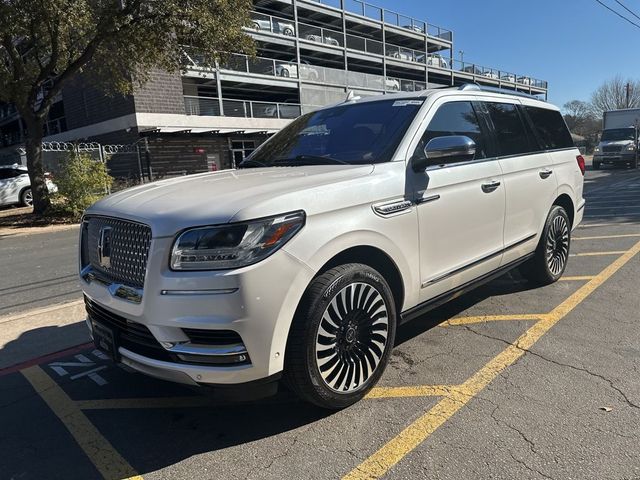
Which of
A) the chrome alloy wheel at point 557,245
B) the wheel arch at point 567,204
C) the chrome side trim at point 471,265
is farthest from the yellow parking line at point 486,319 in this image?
the wheel arch at point 567,204

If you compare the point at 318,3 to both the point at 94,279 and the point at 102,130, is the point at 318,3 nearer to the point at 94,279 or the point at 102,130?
the point at 102,130

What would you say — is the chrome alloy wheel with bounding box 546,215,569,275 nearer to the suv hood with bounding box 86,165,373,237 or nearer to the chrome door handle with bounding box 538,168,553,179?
the chrome door handle with bounding box 538,168,553,179

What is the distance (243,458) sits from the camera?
8.47 feet

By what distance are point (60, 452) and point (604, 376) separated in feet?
10.9

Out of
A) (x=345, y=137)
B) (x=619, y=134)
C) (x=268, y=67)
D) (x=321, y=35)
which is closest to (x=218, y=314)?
(x=345, y=137)

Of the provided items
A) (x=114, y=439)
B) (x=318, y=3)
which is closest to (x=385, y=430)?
(x=114, y=439)

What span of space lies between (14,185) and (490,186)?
19380 mm

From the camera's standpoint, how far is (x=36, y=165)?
51.6 ft

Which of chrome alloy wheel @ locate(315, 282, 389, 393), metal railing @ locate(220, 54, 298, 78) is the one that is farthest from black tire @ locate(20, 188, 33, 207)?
chrome alloy wheel @ locate(315, 282, 389, 393)

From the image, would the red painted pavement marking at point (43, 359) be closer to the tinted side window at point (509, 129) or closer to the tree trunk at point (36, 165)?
the tinted side window at point (509, 129)

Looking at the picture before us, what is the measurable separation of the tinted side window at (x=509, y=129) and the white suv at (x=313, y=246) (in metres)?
0.03

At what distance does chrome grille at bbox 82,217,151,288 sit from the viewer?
8.59 ft

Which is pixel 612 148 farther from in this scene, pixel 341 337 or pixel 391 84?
pixel 341 337

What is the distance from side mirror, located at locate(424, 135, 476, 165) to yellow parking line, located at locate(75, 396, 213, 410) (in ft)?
7.10
